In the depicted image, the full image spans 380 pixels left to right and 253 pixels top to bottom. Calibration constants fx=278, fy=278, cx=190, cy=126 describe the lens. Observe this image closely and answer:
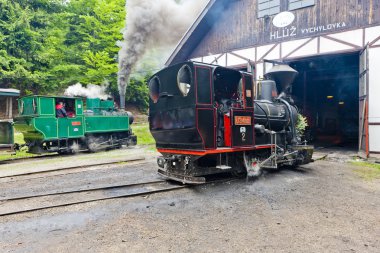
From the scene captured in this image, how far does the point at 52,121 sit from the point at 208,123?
837 cm

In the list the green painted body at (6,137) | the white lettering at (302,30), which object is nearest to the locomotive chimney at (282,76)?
the white lettering at (302,30)

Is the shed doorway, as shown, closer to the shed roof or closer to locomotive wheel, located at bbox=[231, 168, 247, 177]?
the shed roof

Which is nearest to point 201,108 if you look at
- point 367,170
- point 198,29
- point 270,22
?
Result: point 367,170

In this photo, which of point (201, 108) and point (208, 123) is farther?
point (208, 123)

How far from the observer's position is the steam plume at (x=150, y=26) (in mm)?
13445

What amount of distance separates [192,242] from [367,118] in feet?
30.5

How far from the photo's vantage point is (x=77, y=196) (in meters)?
5.59

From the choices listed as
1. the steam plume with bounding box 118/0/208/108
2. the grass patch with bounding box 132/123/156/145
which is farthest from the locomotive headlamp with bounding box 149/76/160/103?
the grass patch with bounding box 132/123/156/145

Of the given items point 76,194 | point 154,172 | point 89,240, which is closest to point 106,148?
point 154,172

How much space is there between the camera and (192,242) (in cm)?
352

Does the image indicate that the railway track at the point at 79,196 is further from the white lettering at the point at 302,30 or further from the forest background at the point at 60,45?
the forest background at the point at 60,45

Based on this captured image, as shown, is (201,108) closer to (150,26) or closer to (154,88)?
(154,88)

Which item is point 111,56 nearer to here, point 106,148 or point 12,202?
point 106,148

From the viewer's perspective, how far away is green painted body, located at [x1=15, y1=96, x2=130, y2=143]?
10953mm
